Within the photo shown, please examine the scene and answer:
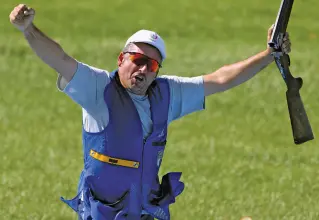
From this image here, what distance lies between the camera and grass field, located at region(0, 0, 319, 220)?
499 inches

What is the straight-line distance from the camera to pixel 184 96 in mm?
8750

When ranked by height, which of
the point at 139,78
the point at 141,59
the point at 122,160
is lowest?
the point at 122,160

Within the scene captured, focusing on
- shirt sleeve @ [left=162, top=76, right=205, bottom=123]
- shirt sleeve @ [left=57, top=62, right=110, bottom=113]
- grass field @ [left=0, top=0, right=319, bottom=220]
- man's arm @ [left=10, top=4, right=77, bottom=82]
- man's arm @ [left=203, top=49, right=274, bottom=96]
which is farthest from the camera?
grass field @ [left=0, top=0, right=319, bottom=220]

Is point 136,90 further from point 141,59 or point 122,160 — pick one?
point 122,160

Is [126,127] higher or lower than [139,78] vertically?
lower

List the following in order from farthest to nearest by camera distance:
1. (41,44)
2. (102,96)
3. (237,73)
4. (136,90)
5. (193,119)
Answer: (193,119) → (237,73) → (136,90) → (102,96) → (41,44)

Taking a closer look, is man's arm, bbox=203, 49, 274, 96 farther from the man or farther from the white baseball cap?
the white baseball cap

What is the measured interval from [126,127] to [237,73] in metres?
1.05

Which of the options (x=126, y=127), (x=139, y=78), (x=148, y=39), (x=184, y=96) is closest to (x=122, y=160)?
(x=126, y=127)

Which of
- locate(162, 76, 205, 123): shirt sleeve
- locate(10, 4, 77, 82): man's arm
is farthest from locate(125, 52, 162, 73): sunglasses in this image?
locate(10, 4, 77, 82): man's arm

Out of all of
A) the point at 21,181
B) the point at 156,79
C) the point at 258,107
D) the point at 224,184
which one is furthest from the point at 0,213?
the point at 258,107

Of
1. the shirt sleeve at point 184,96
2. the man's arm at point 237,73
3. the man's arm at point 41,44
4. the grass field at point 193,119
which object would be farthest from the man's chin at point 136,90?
the grass field at point 193,119

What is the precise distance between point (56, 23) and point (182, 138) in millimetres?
9602

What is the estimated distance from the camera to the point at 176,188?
29.2ft
